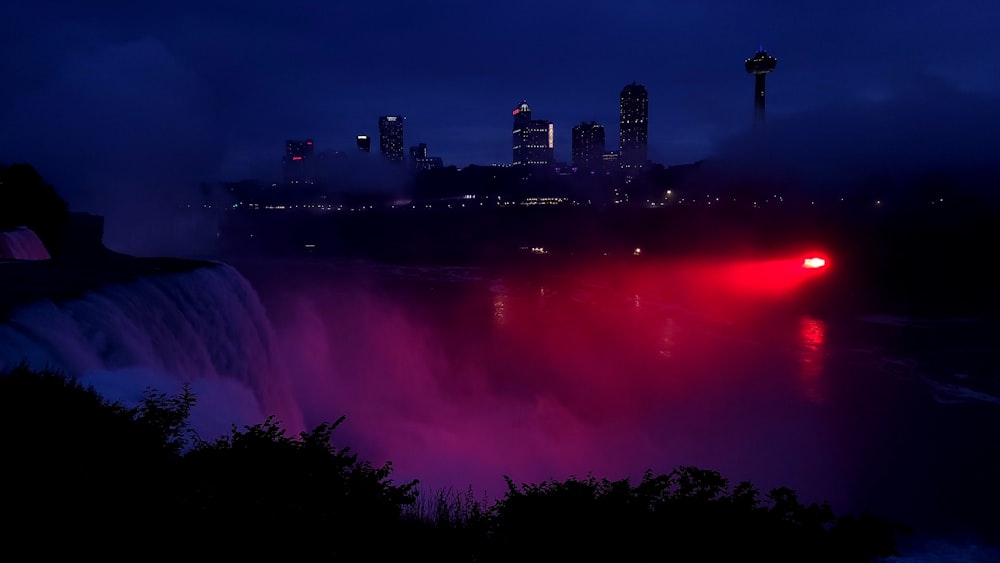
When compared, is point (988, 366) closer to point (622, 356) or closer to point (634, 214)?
point (622, 356)

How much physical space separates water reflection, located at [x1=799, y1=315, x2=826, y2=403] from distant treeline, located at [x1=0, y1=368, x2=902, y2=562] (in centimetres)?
2950

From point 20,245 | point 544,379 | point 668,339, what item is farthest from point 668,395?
point 20,245

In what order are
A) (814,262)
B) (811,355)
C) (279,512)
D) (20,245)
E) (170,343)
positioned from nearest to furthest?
1. (279,512)
2. (170,343)
3. (20,245)
4. (811,355)
5. (814,262)

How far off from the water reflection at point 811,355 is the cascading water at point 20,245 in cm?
3520

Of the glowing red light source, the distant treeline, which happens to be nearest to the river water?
the distant treeline

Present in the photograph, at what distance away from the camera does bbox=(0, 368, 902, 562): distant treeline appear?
18.2ft

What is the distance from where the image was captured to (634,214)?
145750mm

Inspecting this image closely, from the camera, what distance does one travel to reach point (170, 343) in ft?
45.5

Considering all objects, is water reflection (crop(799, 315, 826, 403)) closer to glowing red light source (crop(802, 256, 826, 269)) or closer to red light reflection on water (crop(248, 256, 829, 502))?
red light reflection on water (crop(248, 256, 829, 502))

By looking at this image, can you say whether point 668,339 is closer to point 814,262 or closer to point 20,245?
point 20,245

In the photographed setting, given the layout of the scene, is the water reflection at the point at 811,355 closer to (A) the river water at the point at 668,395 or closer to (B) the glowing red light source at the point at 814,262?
(A) the river water at the point at 668,395

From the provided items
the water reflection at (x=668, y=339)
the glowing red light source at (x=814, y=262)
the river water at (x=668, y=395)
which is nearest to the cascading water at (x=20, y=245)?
the river water at (x=668, y=395)

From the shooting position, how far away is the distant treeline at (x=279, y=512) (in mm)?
5543

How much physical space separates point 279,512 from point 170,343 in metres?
9.05
